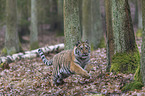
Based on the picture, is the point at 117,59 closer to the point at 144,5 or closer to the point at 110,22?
the point at 110,22

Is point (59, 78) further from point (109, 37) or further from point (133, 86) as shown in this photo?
point (133, 86)

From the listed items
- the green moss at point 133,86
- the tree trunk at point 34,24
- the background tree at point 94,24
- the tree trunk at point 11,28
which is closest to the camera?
the green moss at point 133,86

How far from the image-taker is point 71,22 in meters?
10.6

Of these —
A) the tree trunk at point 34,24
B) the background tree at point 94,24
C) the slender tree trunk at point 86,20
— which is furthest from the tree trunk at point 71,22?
the tree trunk at point 34,24

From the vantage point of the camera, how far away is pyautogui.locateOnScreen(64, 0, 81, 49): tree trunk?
34.6 ft

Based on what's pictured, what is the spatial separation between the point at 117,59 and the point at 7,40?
12373 millimetres

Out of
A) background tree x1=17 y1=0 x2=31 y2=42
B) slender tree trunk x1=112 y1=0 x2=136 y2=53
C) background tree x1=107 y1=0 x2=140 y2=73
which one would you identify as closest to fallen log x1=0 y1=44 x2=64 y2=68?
background tree x1=107 y1=0 x2=140 y2=73

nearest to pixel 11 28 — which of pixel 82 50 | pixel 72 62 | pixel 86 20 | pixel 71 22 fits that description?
pixel 86 20

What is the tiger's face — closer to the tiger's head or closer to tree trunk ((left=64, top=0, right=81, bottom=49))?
the tiger's head

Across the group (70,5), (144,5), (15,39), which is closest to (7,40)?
(15,39)

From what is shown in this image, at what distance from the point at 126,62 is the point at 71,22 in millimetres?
3674

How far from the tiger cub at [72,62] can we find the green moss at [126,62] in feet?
4.10

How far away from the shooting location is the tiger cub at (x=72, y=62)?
7.57 m

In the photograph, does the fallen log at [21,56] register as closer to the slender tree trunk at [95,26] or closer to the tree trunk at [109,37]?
the slender tree trunk at [95,26]
